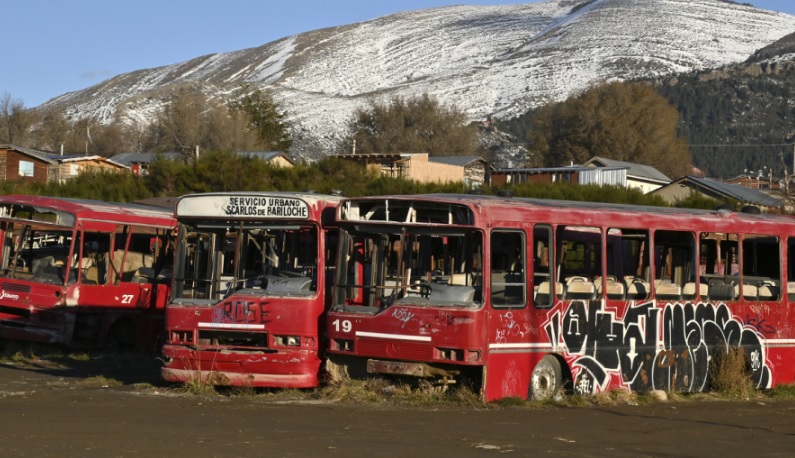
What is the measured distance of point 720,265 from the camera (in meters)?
16.2

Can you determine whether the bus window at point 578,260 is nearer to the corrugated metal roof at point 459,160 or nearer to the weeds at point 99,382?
the weeds at point 99,382

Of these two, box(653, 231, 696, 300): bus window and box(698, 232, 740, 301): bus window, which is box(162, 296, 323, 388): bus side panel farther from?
box(698, 232, 740, 301): bus window

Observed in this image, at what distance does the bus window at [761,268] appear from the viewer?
16500 mm

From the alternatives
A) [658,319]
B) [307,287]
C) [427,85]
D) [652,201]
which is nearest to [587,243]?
[658,319]

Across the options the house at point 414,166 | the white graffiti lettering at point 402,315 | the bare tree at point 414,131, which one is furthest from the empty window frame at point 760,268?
the bare tree at point 414,131

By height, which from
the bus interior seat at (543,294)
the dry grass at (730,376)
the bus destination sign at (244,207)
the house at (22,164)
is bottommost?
the dry grass at (730,376)

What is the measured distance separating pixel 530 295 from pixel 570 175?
6290 centimetres

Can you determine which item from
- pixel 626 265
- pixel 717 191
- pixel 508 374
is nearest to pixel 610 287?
pixel 626 265

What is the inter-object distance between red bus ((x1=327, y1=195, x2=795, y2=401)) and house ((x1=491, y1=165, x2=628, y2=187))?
54093 millimetres

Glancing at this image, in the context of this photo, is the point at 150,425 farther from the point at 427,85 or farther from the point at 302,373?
the point at 427,85

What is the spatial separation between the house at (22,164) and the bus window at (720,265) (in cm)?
6027

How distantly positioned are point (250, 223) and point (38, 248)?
6.52 m

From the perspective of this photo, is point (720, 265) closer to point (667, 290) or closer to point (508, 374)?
point (667, 290)

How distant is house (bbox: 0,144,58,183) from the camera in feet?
237
